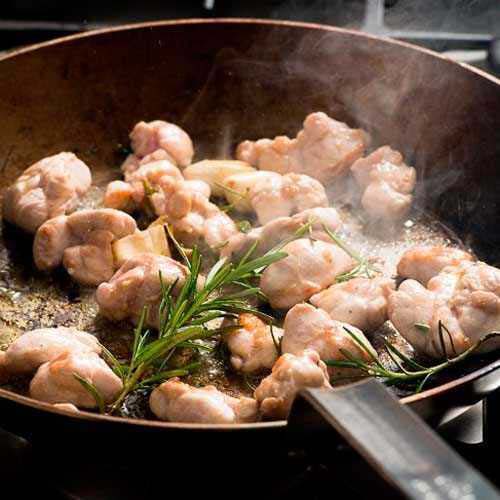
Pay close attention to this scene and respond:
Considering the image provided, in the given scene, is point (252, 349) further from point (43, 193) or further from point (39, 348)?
point (43, 193)

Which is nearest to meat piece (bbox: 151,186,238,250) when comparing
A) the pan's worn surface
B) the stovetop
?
the pan's worn surface

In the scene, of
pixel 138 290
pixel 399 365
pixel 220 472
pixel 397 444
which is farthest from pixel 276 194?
pixel 397 444

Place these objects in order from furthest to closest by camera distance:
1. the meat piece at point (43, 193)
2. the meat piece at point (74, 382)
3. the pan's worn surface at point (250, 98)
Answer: the pan's worn surface at point (250, 98) < the meat piece at point (43, 193) < the meat piece at point (74, 382)

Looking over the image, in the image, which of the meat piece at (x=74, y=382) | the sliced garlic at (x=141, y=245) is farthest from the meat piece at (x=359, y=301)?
the meat piece at (x=74, y=382)

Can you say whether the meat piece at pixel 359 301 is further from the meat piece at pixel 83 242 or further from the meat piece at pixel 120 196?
the meat piece at pixel 120 196

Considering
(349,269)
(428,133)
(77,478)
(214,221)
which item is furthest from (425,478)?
(428,133)

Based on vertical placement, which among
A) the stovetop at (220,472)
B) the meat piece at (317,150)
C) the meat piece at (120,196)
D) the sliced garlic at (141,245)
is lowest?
the stovetop at (220,472)

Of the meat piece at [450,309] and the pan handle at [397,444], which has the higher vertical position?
the pan handle at [397,444]

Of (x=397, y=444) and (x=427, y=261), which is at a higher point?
(x=397, y=444)

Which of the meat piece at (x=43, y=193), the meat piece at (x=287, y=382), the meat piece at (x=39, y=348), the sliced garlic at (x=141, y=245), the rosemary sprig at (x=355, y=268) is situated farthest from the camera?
the meat piece at (x=43, y=193)
